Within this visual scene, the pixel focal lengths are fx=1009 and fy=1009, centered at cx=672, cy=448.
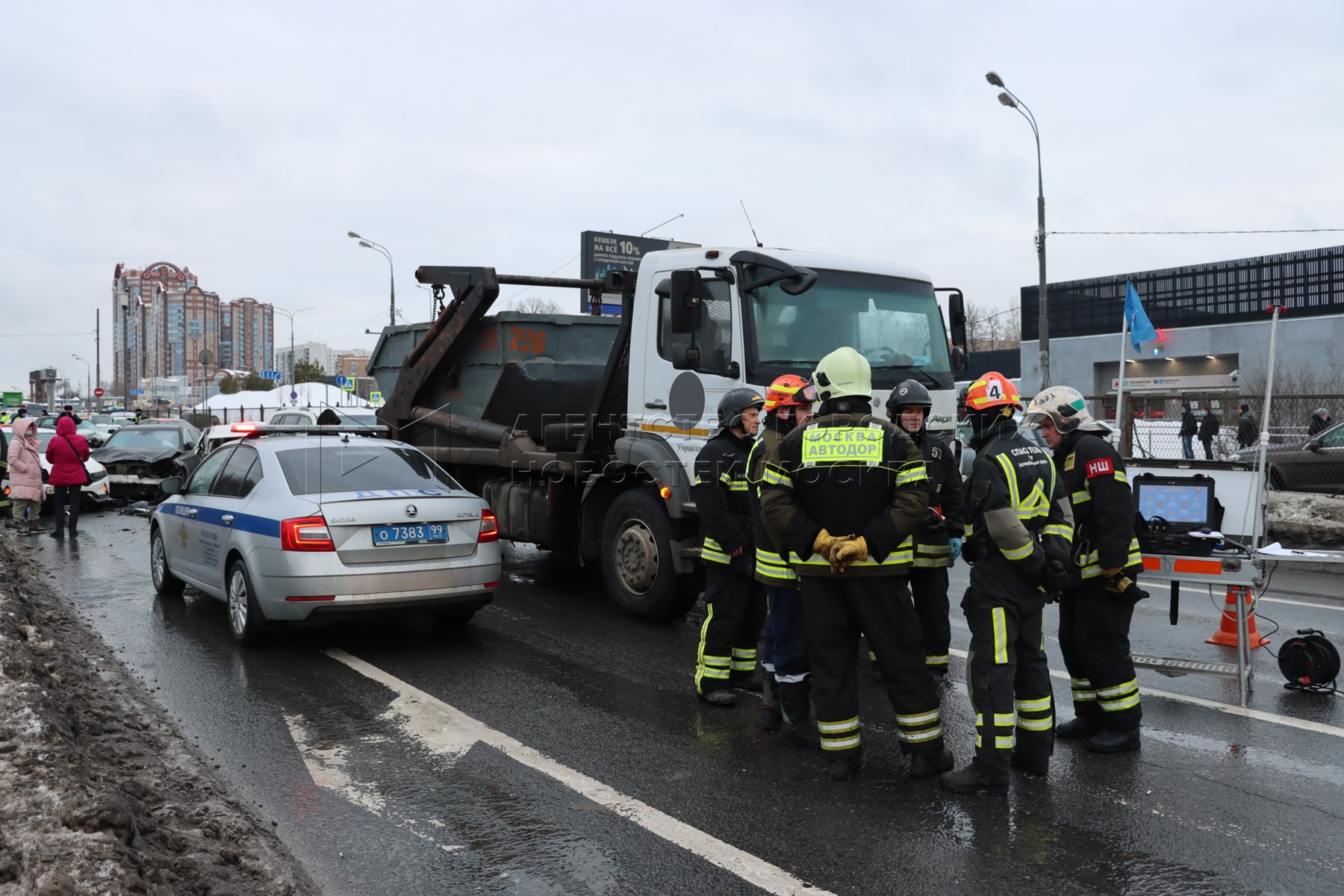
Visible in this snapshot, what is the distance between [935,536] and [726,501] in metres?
1.18

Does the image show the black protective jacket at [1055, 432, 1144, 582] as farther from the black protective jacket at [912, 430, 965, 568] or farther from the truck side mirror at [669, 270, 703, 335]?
the truck side mirror at [669, 270, 703, 335]

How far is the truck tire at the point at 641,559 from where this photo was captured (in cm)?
767

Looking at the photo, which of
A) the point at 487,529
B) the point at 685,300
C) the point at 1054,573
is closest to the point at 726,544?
the point at 1054,573

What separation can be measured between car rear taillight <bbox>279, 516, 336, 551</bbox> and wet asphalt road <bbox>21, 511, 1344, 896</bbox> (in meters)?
0.79

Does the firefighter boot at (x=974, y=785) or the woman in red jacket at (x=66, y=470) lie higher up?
the woman in red jacket at (x=66, y=470)

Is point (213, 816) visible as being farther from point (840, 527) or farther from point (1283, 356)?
point (1283, 356)

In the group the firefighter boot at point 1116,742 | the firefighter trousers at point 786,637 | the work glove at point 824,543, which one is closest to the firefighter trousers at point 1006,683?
the firefighter boot at point 1116,742

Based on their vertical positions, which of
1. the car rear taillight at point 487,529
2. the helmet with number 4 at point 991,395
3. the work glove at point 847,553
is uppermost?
the helmet with number 4 at point 991,395

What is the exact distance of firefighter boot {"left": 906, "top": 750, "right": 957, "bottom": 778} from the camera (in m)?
4.61

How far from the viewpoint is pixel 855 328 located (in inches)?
290

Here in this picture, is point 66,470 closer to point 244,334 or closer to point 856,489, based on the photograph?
point 856,489

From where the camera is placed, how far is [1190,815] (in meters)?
4.19

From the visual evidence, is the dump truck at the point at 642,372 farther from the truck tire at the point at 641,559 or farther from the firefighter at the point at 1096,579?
the firefighter at the point at 1096,579

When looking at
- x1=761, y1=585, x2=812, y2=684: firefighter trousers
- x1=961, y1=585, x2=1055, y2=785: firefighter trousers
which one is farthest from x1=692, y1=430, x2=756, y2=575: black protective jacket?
x1=961, y1=585, x2=1055, y2=785: firefighter trousers
